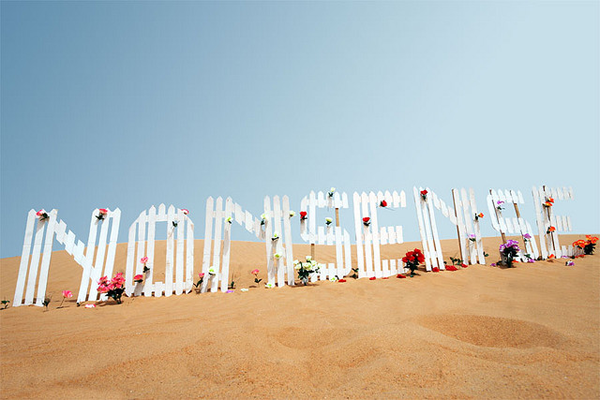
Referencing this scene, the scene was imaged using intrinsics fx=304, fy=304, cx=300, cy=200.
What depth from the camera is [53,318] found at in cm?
472

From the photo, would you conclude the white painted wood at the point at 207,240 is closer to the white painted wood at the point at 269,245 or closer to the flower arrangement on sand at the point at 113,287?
the white painted wood at the point at 269,245

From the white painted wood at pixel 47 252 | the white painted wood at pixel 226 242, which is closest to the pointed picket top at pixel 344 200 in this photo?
the white painted wood at pixel 226 242

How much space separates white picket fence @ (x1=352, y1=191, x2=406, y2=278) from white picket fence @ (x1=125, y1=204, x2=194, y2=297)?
12.7ft

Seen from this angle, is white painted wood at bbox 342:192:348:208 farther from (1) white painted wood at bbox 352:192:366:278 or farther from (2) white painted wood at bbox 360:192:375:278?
(2) white painted wood at bbox 360:192:375:278

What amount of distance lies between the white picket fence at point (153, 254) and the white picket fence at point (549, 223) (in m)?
10.0

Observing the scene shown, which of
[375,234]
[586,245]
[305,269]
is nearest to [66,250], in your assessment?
[305,269]

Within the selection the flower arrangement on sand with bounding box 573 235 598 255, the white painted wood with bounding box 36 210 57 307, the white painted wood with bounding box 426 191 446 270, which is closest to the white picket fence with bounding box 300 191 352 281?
the white painted wood with bounding box 426 191 446 270

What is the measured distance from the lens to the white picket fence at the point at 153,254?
20.9 ft

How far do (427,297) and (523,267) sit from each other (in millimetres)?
4622

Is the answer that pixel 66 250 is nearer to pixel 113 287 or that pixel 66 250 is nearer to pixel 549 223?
pixel 113 287

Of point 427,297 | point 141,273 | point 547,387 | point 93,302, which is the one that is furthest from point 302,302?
point 93,302

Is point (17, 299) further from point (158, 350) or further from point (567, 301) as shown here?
point (567, 301)

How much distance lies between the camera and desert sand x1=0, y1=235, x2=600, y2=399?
2123 millimetres

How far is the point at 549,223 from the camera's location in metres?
9.54
